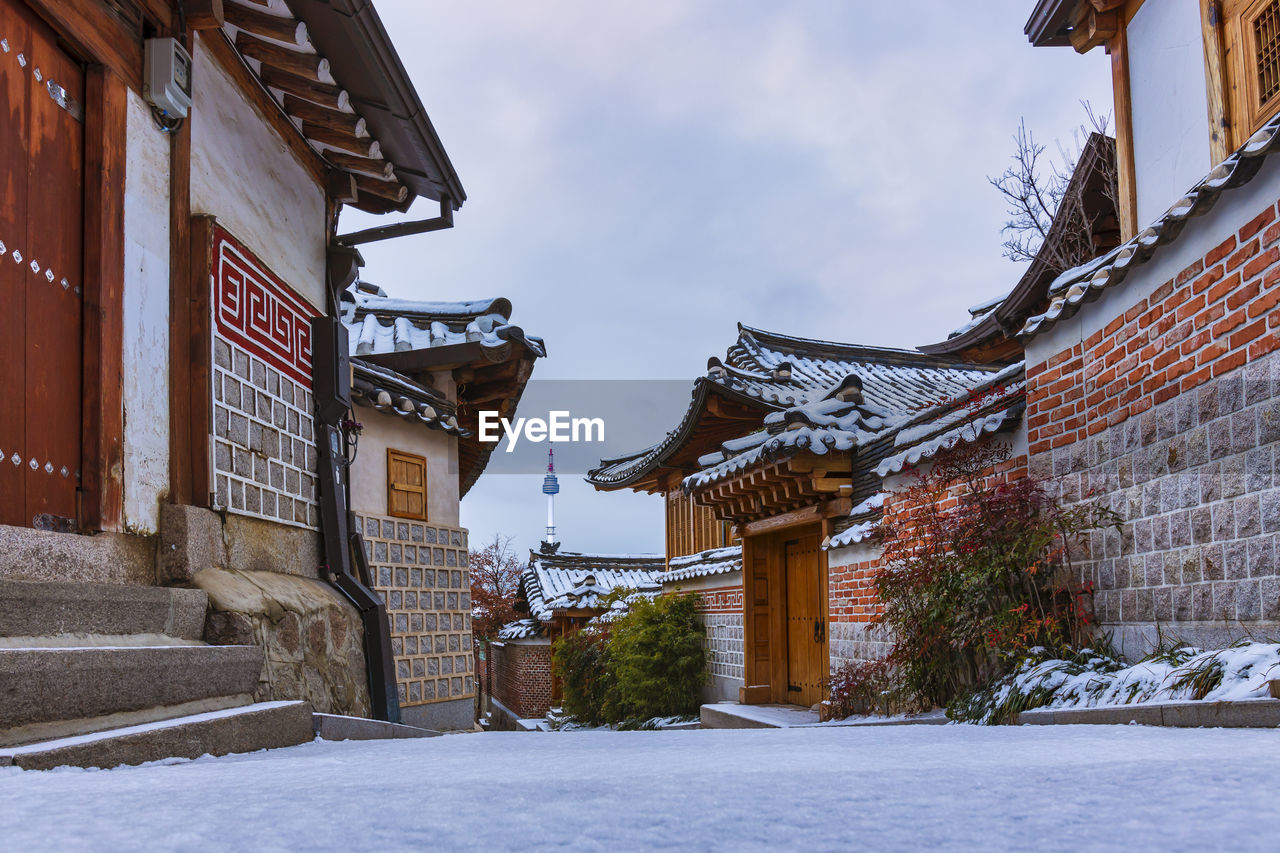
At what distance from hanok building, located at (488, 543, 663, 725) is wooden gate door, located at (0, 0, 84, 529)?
14342 millimetres

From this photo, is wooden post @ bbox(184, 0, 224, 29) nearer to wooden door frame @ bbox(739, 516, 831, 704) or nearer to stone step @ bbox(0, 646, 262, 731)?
stone step @ bbox(0, 646, 262, 731)

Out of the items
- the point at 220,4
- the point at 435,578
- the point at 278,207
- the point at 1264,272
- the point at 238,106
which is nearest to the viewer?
the point at 1264,272

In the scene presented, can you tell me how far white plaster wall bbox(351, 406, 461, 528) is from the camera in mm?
8578

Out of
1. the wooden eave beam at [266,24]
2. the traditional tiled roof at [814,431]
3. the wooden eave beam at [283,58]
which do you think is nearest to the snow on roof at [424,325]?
the traditional tiled roof at [814,431]

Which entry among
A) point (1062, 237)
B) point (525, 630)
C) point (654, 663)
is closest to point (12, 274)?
point (1062, 237)

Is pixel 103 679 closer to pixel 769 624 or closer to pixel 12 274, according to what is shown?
pixel 12 274

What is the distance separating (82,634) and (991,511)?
188 inches

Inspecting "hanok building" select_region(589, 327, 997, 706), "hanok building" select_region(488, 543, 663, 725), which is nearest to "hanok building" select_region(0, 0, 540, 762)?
"hanok building" select_region(589, 327, 997, 706)

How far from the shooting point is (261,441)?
549cm

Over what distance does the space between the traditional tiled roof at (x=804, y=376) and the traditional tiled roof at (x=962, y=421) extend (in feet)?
18.6

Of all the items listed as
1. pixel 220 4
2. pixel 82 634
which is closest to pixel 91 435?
pixel 82 634

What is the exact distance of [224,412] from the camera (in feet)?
16.4

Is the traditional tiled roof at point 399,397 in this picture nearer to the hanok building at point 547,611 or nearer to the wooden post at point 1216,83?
the wooden post at point 1216,83

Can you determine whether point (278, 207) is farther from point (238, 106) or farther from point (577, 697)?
point (577, 697)
